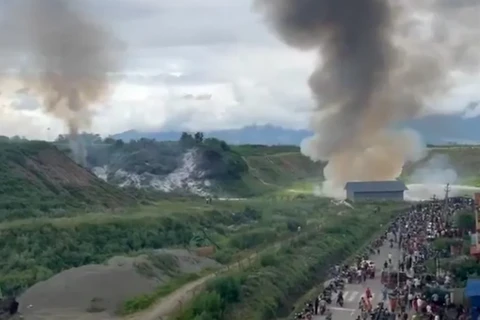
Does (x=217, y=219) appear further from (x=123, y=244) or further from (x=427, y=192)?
(x=427, y=192)

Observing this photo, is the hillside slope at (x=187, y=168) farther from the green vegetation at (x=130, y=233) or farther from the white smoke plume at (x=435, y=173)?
the green vegetation at (x=130, y=233)

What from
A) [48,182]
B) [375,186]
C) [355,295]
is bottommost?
[355,295]

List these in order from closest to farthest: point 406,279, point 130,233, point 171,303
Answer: point 171,303
point 406,279
point 130,233

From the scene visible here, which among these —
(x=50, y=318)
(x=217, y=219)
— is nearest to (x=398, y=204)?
(x=217, y=219)

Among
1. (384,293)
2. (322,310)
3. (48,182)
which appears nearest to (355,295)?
(384,293)

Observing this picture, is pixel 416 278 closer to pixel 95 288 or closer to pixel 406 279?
pixel 406 279
